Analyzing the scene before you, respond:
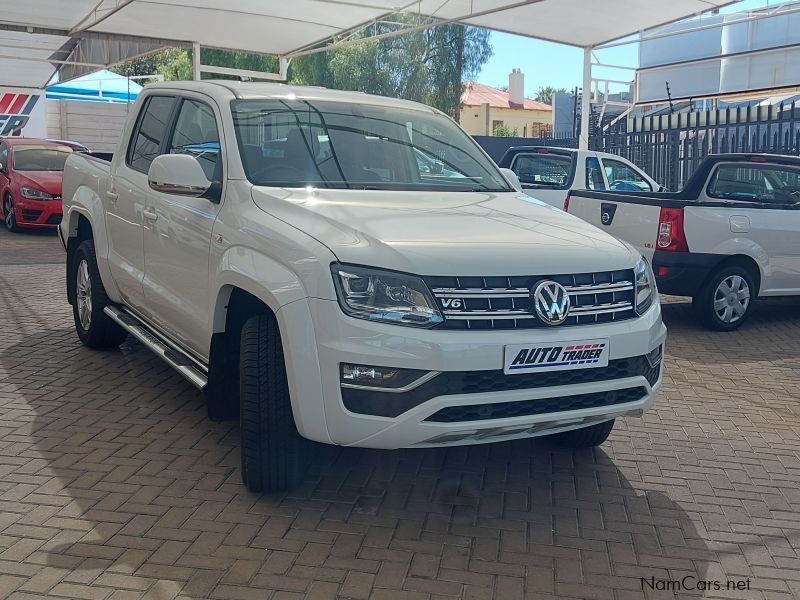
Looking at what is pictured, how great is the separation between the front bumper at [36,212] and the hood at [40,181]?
205 mm

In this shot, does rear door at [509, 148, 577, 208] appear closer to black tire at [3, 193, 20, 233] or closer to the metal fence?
the metal fence

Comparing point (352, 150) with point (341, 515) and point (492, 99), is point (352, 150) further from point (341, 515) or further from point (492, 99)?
point (492, 99)

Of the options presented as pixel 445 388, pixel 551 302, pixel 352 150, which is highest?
pixel 352 150

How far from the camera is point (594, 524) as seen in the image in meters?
4.19

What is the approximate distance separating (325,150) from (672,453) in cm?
254

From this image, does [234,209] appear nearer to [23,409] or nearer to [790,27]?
[23,409]

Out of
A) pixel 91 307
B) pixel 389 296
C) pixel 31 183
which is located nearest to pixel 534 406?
pixel 389 296

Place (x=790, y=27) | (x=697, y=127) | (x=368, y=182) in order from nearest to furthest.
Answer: (x=368, y=182) → (x=697, y=127) → (x=790, y=27)

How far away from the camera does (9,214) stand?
53.5ft

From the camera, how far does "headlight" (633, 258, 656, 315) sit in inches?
174

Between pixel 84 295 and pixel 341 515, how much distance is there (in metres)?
3.72

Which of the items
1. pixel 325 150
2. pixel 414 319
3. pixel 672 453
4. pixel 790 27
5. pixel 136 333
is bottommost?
pixel 672 453

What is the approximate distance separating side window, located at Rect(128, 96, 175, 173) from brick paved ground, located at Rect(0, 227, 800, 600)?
4.88ft

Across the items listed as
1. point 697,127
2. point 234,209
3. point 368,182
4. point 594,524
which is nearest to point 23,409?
point 234,209
